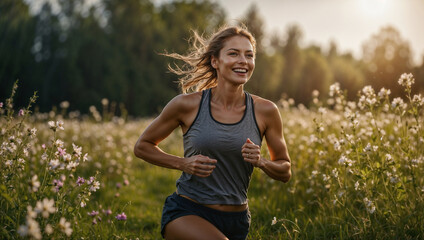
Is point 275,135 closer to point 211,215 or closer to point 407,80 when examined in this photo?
point 211,215

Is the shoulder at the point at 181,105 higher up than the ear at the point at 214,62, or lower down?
lower down

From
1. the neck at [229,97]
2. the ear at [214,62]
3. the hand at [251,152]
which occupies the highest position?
the ear at [214,62]

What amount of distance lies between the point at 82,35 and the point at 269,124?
94.6 feet

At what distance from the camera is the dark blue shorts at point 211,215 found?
3246mm

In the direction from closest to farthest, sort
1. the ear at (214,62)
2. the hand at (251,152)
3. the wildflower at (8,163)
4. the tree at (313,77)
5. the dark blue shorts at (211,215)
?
the hand at (251,152), the wildflower at (8,163), the dark blue shorts at (211,215), the ear at (214,62), the tree at (313,77)

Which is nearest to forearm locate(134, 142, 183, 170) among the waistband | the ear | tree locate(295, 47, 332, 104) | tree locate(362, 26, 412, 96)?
the waistband

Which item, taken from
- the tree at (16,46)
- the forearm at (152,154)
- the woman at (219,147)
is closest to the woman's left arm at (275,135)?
the woman at (219,147)

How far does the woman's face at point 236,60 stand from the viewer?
348 cm

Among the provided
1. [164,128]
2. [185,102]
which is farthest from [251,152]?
[164,128]

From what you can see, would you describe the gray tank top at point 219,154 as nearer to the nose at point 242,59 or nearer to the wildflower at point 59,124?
the nose at point 242,59

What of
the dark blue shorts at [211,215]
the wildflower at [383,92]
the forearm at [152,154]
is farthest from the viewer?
the wildflower at [383,92]

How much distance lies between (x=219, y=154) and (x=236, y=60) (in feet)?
2.70

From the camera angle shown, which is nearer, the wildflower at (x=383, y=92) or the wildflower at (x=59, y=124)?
the wildflower at (x=59, y=124)

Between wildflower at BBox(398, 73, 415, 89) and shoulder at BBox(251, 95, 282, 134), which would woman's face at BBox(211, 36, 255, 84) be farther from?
wildflower at BBox(398, 73, 415, 89)
